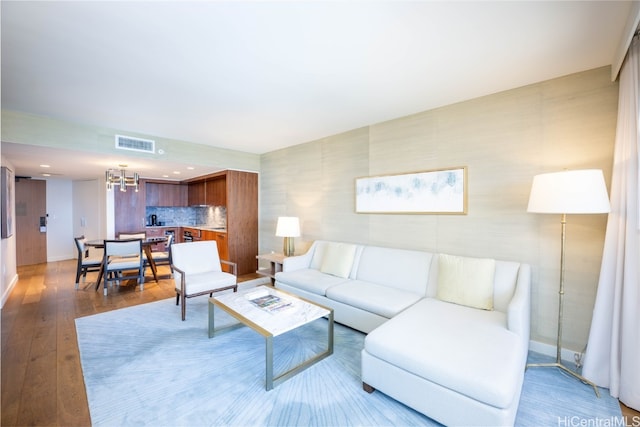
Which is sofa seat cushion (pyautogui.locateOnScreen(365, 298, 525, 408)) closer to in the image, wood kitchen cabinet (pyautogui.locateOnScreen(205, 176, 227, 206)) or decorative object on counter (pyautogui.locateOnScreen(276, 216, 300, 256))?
decorative object on counter (pyautogui.locateOnScreen(276, 216, 300, 256))

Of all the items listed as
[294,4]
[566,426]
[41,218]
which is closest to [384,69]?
[294,4]

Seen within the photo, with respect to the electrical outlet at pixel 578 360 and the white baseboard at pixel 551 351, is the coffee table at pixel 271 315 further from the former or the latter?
the electrical outlet at pixel 578 360

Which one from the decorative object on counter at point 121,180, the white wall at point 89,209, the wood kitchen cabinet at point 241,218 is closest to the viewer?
the decorative object on counter at point 121,180

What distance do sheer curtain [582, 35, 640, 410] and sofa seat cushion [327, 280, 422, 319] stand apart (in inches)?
54.1

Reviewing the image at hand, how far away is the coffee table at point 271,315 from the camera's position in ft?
6.77

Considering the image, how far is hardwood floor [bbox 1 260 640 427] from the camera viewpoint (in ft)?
5.93

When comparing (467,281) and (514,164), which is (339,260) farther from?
(514,164)

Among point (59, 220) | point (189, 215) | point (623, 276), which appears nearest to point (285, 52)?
point (623, 276)

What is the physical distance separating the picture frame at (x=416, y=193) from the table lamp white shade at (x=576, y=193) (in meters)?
0.95

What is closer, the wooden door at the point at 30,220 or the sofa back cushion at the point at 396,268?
the sofa back cushion at the point at 396,268

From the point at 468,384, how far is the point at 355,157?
10.3 ft

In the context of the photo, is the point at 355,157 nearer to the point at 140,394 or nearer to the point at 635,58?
the point at 635,58

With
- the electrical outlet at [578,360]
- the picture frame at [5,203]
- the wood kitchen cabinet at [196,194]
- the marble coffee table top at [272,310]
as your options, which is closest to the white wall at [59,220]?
the wood kitchen cabinet at [196,194]

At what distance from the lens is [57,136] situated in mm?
3479
